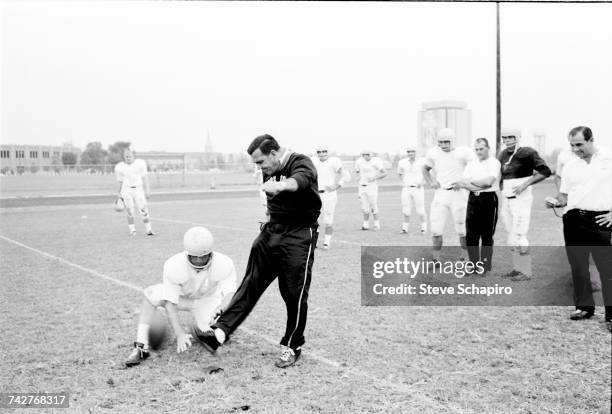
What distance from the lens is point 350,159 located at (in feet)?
150

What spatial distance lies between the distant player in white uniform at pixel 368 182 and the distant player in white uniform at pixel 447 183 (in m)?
5.65

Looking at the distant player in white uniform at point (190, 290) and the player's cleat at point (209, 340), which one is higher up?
the distant player in white uniform at point (190, 290)

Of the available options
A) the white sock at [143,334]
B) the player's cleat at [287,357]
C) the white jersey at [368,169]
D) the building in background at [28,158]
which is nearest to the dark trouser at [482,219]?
the player's cleat at [287,357]

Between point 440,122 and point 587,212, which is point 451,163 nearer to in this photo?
point 587,212

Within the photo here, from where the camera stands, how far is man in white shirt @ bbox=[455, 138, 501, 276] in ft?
24.9

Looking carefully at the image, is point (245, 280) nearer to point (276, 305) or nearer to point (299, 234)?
point (299, 234)

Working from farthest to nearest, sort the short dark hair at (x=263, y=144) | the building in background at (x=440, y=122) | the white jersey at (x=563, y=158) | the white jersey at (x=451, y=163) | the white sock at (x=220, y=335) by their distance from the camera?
the building in background at (x=440, y=122) < the white jersey at (x=451, y=163) < the white jersey at (x=563, y=158) < the white sock at (x=220, y=335) < the short dark hair at (x=263, y=144)

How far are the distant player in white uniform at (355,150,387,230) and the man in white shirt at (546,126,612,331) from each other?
842 centimetres

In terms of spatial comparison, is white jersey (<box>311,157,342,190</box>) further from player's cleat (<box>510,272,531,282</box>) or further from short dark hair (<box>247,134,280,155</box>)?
short dark hair (<box>247,134,280,155</box>)

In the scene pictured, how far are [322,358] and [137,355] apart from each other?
1.58 meters

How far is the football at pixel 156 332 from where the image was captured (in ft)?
16.3

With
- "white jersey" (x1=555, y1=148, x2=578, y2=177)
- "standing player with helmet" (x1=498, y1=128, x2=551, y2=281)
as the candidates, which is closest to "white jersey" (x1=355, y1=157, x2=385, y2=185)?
"standing player with helmet" (x1=498, y1=128, x2=551, y2=281)

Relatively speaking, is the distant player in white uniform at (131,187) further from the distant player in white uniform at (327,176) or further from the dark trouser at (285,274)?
the dark trouser at (285,274)

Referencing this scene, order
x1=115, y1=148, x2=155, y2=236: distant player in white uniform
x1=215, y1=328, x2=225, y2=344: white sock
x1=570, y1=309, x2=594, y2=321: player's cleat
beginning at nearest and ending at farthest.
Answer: x1=215, y1=328, x2=225, y2=344: white sock, x1=570, y1=309, x2=594, y2=321: player's cleat, x1=115, y1=148, x2=155, y2=236: distant player in white uniform
